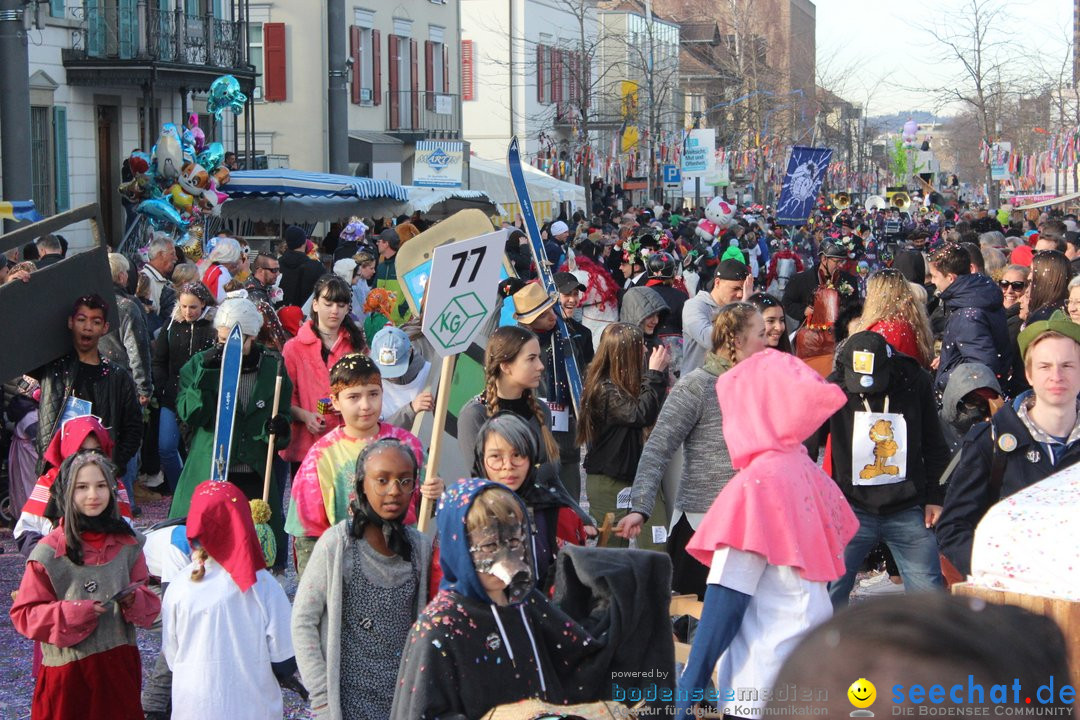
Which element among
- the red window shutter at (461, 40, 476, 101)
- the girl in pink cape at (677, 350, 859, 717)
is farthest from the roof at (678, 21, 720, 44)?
the girl in pink cape at (677, 350, 859, 717)

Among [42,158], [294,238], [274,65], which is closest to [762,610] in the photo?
[294,238]

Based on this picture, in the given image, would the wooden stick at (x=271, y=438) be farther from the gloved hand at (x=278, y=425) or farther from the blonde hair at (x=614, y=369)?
the blonde hair at (x=614, y=369)

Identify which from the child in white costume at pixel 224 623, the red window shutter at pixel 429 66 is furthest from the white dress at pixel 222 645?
the red window shutter at pixel 429 66

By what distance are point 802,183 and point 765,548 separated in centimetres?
1796

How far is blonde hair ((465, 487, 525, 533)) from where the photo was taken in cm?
354

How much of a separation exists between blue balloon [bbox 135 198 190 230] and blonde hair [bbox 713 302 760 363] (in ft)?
37.0

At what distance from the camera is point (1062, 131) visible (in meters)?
38.5

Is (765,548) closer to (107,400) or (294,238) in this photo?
(107,400)

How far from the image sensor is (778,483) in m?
4.35

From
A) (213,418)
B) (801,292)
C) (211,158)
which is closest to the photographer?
(213,418)

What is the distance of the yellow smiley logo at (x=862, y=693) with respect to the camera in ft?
3.82

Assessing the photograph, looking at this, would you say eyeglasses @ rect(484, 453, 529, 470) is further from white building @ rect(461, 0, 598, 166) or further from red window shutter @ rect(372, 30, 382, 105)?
white building @ rect(461, 0, 598, 166)

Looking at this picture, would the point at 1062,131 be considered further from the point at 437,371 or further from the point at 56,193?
the point at 437,371

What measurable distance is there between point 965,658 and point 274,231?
76.5 feet
